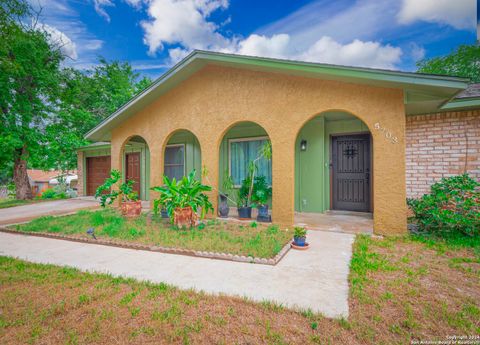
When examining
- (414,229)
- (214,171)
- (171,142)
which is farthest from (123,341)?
(171,142)

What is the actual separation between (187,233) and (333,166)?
482 centimetres

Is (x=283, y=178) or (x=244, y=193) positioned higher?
(x=283, y=178)

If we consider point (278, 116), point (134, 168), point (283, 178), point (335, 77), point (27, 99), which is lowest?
point (283, 178)

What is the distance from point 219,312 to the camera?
7.35 ft

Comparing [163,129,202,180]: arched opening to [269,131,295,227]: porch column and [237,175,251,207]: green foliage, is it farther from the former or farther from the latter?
[269,131,295,227]: porch column

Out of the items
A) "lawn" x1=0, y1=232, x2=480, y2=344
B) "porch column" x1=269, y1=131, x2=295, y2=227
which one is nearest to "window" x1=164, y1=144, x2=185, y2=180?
"porch column" x1=269, y1=131, x2=295, y2=227

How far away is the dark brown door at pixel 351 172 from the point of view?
678 centimetres

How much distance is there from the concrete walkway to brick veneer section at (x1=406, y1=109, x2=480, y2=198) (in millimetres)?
3102

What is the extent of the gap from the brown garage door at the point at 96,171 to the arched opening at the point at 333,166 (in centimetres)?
981

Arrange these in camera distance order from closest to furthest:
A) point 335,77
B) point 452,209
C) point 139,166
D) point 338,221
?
1. point 452,209
2. point 335,77
3. point 338,221
4. point 139,166

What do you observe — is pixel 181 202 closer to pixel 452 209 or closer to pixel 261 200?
pixel 261 200

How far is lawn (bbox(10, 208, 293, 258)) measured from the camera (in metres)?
3.97

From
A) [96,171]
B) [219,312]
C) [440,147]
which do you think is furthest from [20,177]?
[440,147]

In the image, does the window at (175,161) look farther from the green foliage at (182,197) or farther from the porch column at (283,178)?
the porch column at (283,178)
